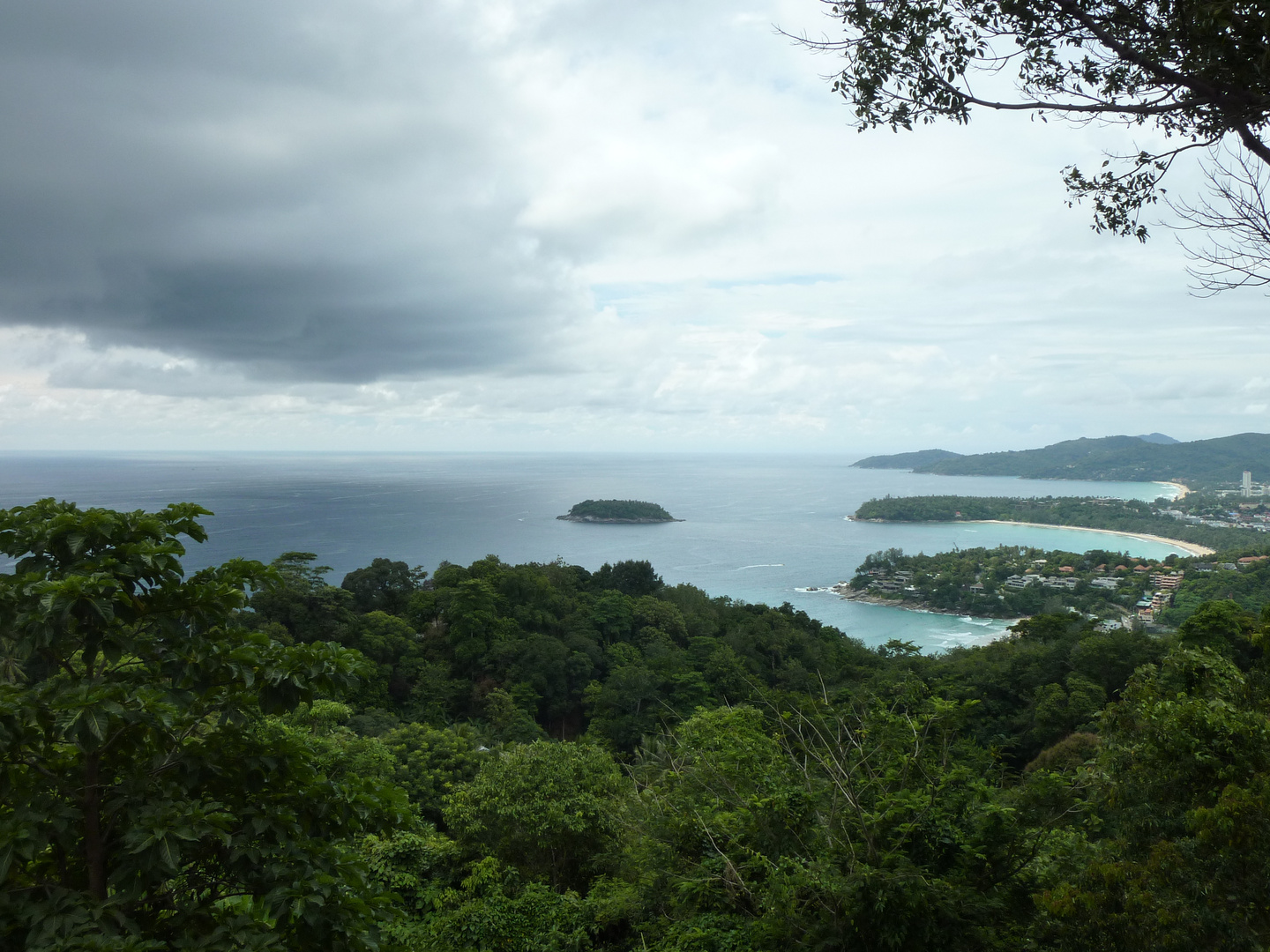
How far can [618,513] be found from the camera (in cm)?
6819

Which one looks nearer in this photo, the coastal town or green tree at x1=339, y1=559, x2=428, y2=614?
green tree at x1=339, y1=559, x2=428, y2=614

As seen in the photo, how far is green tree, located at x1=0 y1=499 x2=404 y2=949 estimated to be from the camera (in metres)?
2.05

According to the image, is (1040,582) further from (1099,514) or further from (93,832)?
(93,832)

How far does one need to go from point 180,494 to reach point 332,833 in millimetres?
58472

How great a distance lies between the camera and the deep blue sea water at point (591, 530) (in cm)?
4006

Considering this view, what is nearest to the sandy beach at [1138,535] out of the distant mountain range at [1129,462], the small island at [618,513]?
the small island at [618,513]

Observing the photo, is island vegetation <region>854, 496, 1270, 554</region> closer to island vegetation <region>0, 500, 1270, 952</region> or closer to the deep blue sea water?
the deep blue sea water

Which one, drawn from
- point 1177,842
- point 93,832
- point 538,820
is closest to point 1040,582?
point 538,820

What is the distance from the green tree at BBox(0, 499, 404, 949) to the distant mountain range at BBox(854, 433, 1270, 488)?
121266 millimetres

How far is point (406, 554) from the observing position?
44.8 meters

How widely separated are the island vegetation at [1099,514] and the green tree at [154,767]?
71780 mm

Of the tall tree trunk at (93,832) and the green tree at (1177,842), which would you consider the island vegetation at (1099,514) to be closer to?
the green tree at (1177,842)

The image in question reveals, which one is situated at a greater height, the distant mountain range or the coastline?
the distant mountain range

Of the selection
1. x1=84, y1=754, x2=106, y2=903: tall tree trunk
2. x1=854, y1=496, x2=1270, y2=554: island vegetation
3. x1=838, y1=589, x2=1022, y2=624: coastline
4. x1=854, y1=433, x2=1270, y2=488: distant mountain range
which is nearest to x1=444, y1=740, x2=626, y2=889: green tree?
x1=84, y1=754, x2=106, y2=903: tall tree trunk
